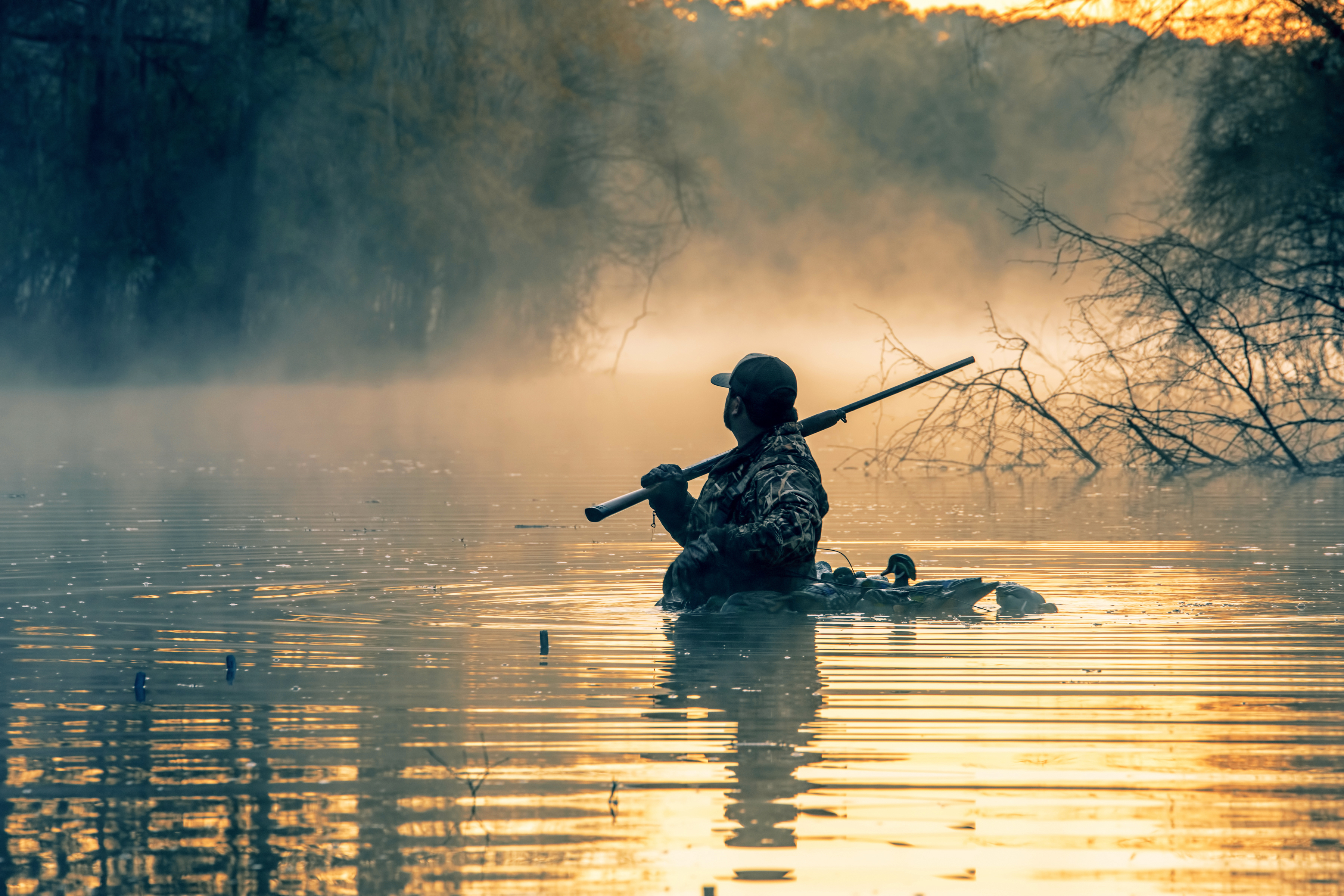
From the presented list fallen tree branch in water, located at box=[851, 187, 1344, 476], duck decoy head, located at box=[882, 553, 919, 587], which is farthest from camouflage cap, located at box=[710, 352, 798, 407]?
fallen tree branch in water, located at box=[851, 187, 1344, 476]

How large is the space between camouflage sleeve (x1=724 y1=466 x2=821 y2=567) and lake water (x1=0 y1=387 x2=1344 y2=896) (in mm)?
358

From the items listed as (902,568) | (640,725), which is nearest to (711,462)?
(902,568)

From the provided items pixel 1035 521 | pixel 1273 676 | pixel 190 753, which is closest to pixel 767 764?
pixel 190 753

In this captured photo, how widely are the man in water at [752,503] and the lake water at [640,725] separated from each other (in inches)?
12.3

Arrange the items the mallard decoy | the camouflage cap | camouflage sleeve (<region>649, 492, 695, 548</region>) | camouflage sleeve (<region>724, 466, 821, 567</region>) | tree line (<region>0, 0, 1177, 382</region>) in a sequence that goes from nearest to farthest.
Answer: camouflage sleeve (<region>724, 466, 821, 567</region>)
the camouflage cap
the mallard decoy
camouflage sleeve (<region>649, 492, 695, 548</region>)
tree line (<region>0, 0, 1177, 382</region>)

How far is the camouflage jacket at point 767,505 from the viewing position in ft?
27.0

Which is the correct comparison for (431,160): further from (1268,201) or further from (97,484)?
(1268,201)

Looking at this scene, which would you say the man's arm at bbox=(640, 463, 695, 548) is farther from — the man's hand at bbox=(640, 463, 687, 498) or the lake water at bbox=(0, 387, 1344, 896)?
the lake water at bbox=(0, 387, 1344, 896)

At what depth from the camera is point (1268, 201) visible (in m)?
15.9

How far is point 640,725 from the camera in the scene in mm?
6090

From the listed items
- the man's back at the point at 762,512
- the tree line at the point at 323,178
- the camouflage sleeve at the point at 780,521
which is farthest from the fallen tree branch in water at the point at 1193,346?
the tree line at the point at 323,178

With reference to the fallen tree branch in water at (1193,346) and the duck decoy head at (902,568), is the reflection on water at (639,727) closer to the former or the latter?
the duck decoy head at (902,568)

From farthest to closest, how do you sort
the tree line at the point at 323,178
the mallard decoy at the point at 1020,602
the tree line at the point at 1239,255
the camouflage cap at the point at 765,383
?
the tree line at the point at 323,178 < the tree line at the point at 1239,255 < the mallard decoy at the point at 1020,602 < the camouflage cap at the point at 765,383

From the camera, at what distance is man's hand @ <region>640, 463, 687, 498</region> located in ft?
28.1
